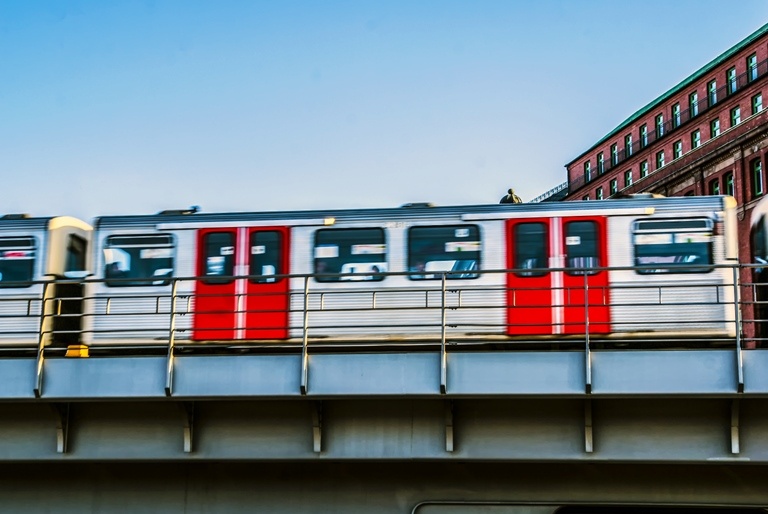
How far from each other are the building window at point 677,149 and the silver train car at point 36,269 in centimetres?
5545

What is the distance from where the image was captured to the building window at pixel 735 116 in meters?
60.5

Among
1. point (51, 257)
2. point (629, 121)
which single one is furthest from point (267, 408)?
point (629, 121)

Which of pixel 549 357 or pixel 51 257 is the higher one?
pixel 51 257

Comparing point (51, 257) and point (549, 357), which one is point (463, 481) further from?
point (51, 257)

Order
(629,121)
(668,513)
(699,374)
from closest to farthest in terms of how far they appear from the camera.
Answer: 1. (699,374)
2. (668,513)
3. (629,121)

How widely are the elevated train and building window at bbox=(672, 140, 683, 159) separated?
5211 cm

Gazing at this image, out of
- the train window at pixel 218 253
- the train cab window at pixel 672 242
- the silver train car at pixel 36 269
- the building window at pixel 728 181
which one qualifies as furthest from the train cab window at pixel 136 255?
the building window at pixel 728 181

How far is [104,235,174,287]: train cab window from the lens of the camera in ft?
59.2

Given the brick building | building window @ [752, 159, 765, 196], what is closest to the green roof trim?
the brick building

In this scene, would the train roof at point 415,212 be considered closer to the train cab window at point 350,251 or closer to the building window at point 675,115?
the train cab window at point 350,251

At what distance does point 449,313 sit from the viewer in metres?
17.1

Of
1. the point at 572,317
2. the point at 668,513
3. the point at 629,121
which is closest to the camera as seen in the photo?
the point at 668,513

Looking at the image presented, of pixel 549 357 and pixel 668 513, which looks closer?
pixel 549 357

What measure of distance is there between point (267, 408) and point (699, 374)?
548 centimetres
